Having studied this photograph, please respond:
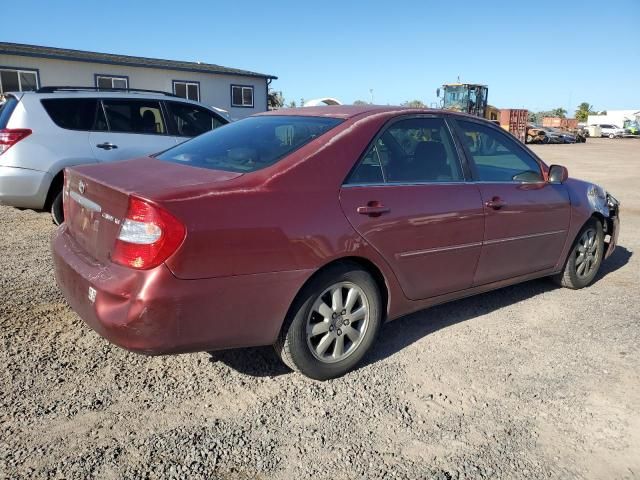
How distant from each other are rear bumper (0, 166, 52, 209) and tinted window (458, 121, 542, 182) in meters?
4.51

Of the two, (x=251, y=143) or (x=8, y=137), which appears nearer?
(x=251, y=143)

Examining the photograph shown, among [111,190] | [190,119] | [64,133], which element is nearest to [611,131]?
[190,119]

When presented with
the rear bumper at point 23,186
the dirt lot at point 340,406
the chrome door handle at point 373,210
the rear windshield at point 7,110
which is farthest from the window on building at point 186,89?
the chrome door handle at point 373,210

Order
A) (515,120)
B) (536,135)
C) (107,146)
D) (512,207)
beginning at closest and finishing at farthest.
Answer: (512,207), (107,146), (515,120), (536,135)

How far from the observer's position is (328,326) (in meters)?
3.04

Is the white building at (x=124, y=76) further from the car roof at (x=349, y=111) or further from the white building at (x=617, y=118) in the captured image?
the white building at (x=617, y=118)

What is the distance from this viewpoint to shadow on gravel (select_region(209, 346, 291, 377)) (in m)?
3.21

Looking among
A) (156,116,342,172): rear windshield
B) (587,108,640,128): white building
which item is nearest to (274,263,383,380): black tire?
(156,116,342,172): rear windshield

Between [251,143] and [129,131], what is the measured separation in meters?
3.87

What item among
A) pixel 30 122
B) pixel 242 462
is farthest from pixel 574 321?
pixel 30 122

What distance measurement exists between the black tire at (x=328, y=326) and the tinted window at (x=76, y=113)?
456 centimetres

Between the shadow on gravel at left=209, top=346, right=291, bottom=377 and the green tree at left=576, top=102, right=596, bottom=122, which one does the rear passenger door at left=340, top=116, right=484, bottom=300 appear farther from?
the green tree at left=576, top=102, right=596, bottom=122

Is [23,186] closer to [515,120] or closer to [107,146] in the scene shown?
[107,146]

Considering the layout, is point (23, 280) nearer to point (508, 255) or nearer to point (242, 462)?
point (242, 462)
